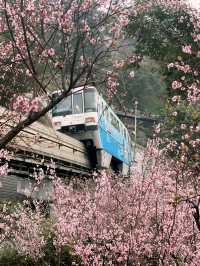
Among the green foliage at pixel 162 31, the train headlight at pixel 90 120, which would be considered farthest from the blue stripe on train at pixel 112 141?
the green foliage at pixel 162 31

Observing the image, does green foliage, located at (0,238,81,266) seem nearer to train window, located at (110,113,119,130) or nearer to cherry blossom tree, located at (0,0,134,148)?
cherry blossom tree, located at (0,0,134,148)

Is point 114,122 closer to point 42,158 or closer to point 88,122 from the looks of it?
point 88,122

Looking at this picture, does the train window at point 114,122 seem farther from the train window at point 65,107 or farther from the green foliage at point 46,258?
the green foliage at point 46,258

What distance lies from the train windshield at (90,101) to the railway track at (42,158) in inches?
60.6

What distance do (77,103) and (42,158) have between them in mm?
6484

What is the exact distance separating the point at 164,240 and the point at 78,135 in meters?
13.3

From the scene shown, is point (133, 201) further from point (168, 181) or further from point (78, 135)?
point (78, 135)

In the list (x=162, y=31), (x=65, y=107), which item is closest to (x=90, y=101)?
(x=65, y=107)

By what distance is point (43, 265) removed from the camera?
34.3ft

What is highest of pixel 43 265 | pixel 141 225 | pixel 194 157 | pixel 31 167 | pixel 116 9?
pixel 116 9

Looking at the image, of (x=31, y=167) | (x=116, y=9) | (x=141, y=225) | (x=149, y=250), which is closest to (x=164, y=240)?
(x=149, y=250)

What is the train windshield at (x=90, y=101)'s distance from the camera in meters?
20.4

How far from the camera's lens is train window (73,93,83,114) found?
20719 mm

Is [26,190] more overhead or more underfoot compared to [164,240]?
more overhead
